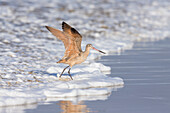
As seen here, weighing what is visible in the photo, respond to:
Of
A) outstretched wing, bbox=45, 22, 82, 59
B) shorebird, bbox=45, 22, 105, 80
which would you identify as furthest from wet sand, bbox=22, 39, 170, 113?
outstretched wing, bbox=45, 22, 82, 59

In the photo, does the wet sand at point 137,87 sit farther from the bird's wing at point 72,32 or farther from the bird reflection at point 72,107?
the bird's wing at point 72,32

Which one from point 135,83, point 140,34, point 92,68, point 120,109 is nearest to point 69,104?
point 120,109

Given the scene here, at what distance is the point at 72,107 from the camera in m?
6.73

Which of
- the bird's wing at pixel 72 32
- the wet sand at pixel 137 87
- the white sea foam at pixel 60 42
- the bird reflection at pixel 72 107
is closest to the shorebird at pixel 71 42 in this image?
the bird's wing at pixel 72 32

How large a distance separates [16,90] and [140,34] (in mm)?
10814

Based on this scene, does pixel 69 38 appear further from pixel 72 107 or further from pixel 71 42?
pixel 72 107

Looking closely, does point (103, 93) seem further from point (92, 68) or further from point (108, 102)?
point (92, 68)

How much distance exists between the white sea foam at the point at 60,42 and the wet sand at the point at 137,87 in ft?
1.15

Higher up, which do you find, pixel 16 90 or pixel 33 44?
pixel 33 44

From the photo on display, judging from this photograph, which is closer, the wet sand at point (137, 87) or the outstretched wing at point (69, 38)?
the wet sand at point (137, 87)

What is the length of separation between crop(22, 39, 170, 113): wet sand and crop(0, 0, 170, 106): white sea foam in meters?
0.35

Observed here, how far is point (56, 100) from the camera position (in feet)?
23.5

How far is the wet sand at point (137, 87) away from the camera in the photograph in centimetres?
663

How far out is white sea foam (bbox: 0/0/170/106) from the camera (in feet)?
26.1
